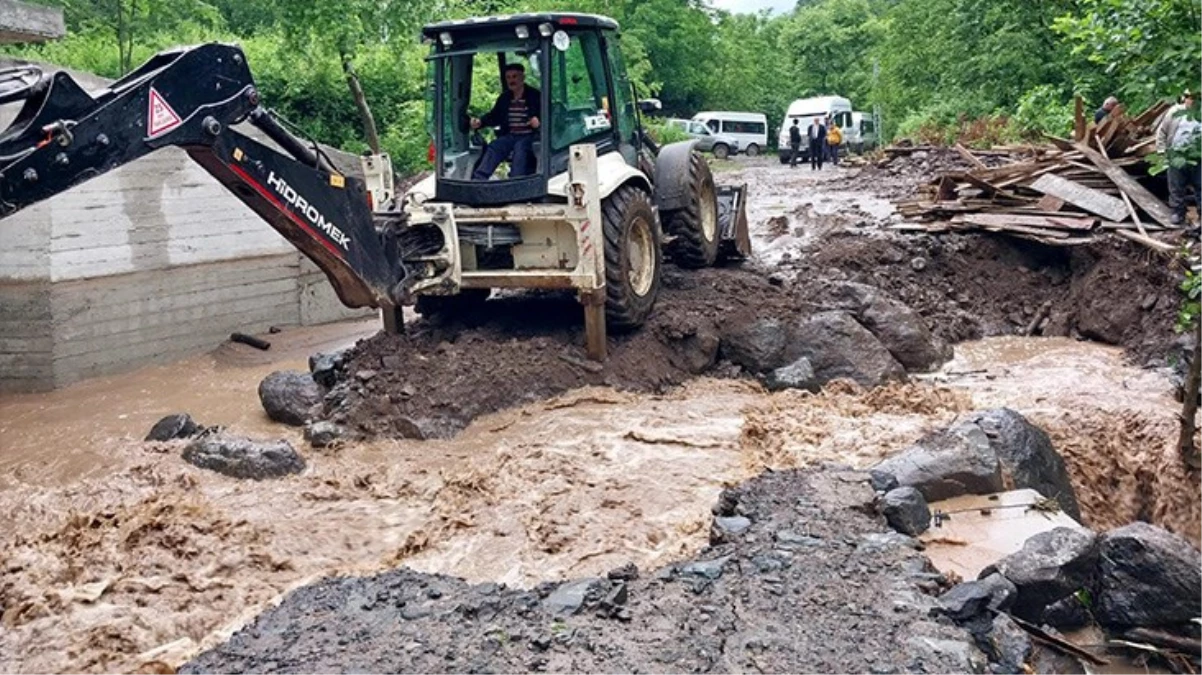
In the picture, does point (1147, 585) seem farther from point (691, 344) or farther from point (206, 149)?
point (206, 149)

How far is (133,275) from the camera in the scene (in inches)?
429

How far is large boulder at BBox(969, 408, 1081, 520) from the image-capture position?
6867mm

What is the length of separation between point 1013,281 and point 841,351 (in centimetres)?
406

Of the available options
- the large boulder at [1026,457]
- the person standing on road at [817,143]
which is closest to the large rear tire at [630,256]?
the large boulder at [1026,457]

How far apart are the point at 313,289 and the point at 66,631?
27.5 ft

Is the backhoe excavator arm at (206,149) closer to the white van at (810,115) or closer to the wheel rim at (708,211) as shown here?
the wheel rim at (708,211)

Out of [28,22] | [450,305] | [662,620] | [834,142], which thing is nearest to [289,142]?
[450,305]

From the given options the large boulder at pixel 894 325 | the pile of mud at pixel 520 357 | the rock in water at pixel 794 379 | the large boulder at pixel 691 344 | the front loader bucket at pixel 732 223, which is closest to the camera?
the pile of mud at pixel 520 357

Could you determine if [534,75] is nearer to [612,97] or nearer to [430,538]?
[612,97]

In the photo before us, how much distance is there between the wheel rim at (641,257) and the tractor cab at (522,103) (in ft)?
2.30

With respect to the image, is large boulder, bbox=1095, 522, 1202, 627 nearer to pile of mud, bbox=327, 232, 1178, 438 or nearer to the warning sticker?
pile of mud, bbox=327, 232, 1178, 438

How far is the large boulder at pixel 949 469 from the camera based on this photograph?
6406mm

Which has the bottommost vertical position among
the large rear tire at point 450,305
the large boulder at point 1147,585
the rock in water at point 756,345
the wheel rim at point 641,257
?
the large boulder at point 1147,585

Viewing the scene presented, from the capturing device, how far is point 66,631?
5.14 metres
